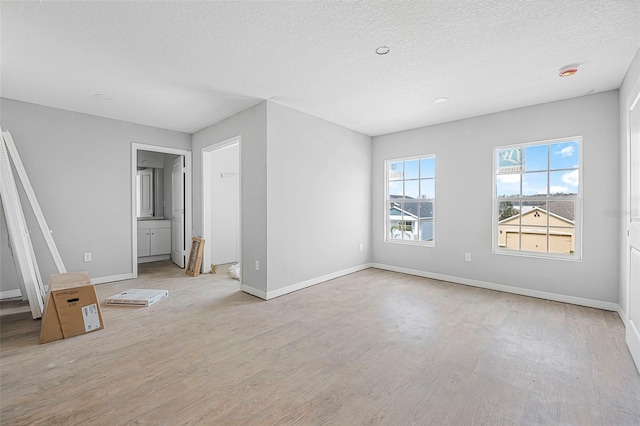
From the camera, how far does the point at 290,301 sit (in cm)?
352

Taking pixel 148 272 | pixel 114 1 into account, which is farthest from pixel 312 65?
pixel 148 272

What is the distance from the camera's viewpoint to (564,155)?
11.7ft

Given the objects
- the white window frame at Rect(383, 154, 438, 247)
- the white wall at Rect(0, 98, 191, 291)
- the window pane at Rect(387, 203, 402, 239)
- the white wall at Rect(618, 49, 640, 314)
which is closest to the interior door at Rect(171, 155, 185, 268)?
the white wall at Rect(0, 98, 191, 291)

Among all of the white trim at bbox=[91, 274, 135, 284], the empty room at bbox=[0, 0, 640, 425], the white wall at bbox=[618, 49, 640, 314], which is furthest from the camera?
the white trim at bbox=[91, 274, 135, 284]

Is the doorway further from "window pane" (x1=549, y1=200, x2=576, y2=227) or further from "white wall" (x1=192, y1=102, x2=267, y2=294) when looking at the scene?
"white wall" (x1=192, y1=102, x2=267, y2=294)

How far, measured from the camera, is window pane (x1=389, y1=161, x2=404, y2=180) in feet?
17.0

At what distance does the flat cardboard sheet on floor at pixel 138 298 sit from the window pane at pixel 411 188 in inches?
160

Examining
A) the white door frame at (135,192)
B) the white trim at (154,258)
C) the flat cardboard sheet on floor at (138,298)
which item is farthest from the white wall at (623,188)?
the white trim at (154,258)

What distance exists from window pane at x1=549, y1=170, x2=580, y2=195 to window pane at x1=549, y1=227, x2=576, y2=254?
1.55 feet

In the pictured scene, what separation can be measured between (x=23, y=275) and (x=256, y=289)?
2.41 meters

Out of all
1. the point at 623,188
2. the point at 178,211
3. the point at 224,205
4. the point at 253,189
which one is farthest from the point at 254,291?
the point at 623,188

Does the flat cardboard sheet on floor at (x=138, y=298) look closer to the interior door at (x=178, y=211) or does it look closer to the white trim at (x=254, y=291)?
the white trim at (x=254, y=291)

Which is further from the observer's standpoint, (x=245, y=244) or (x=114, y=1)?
(x=245, y=244)

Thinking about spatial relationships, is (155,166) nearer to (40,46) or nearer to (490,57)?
(40,46)
